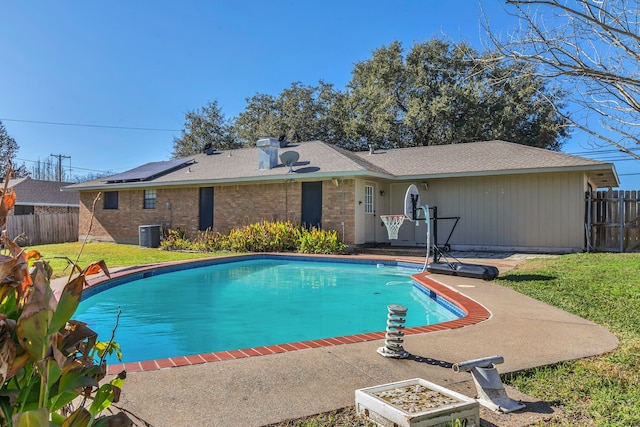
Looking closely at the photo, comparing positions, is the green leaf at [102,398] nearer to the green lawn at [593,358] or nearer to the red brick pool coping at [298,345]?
the green lawn at [593,358]

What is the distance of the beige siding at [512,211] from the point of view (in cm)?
1388

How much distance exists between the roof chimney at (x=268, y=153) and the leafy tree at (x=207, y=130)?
1790cm

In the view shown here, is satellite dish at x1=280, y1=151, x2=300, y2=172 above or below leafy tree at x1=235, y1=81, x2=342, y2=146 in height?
below

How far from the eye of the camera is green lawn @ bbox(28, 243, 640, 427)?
2.95 metres

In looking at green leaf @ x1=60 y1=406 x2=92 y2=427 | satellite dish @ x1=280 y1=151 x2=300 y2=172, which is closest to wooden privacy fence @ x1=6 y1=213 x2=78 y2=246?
satellite dish @ x1=280 y1=151 x2=300 y2=172

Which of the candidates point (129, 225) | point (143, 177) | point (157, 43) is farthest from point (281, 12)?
point (129, 225)

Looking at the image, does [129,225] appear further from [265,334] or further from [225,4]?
[265,334]

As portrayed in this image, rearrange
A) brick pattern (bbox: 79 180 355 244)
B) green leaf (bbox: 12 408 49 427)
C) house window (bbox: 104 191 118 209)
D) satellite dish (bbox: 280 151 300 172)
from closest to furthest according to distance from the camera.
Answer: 1. green leaf (bbox: 12 408 49 427)
2. brick pattern (bbox: 79 180 355 244)
3. satellite dish (bbox: 280 151 300 172)
4. house window (bbox: 104 191 118 209)

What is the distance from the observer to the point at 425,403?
9.21 feet

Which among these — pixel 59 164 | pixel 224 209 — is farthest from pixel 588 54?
pixel 59 164

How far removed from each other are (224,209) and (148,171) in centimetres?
516

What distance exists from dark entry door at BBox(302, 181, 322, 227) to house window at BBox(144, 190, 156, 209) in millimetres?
7422

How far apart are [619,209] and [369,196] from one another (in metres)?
7.73

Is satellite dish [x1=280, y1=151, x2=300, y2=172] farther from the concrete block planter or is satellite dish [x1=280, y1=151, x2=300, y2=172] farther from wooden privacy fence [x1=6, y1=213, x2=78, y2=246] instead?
the concrete block planter
